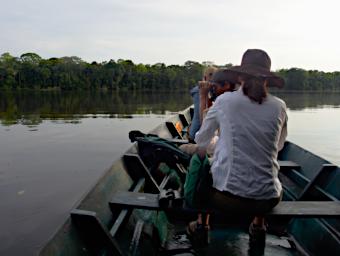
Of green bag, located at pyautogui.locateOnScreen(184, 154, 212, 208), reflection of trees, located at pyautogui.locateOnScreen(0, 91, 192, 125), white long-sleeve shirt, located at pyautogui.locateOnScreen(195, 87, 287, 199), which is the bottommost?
reflection of trees, located at pyautogui.locateOnScreen(0, 91, 192, 125)

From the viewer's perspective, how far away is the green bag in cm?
290

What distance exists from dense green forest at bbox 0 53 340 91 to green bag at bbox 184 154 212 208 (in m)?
76.1

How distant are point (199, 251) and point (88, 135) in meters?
12.0

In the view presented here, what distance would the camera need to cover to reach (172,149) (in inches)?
199

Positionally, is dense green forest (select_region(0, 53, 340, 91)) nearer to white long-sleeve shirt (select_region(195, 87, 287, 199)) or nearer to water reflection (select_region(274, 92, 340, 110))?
water reflection (select_region(274, 92, 340, 110))

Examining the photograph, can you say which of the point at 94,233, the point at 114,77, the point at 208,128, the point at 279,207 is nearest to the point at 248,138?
the point at 208,128

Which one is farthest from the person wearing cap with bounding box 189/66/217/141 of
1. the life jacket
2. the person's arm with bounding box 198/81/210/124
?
the life jacket

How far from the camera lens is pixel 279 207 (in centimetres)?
313

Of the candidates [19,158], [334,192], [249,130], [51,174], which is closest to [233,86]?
[249,130]

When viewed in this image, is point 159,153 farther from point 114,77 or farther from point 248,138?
point 114,77

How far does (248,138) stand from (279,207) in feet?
2.83

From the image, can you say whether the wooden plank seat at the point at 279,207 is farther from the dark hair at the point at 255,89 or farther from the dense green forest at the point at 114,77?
the dense green forest at the point at 114,77

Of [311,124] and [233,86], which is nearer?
[233,86]

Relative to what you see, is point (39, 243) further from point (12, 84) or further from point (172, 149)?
point (12, 84)
